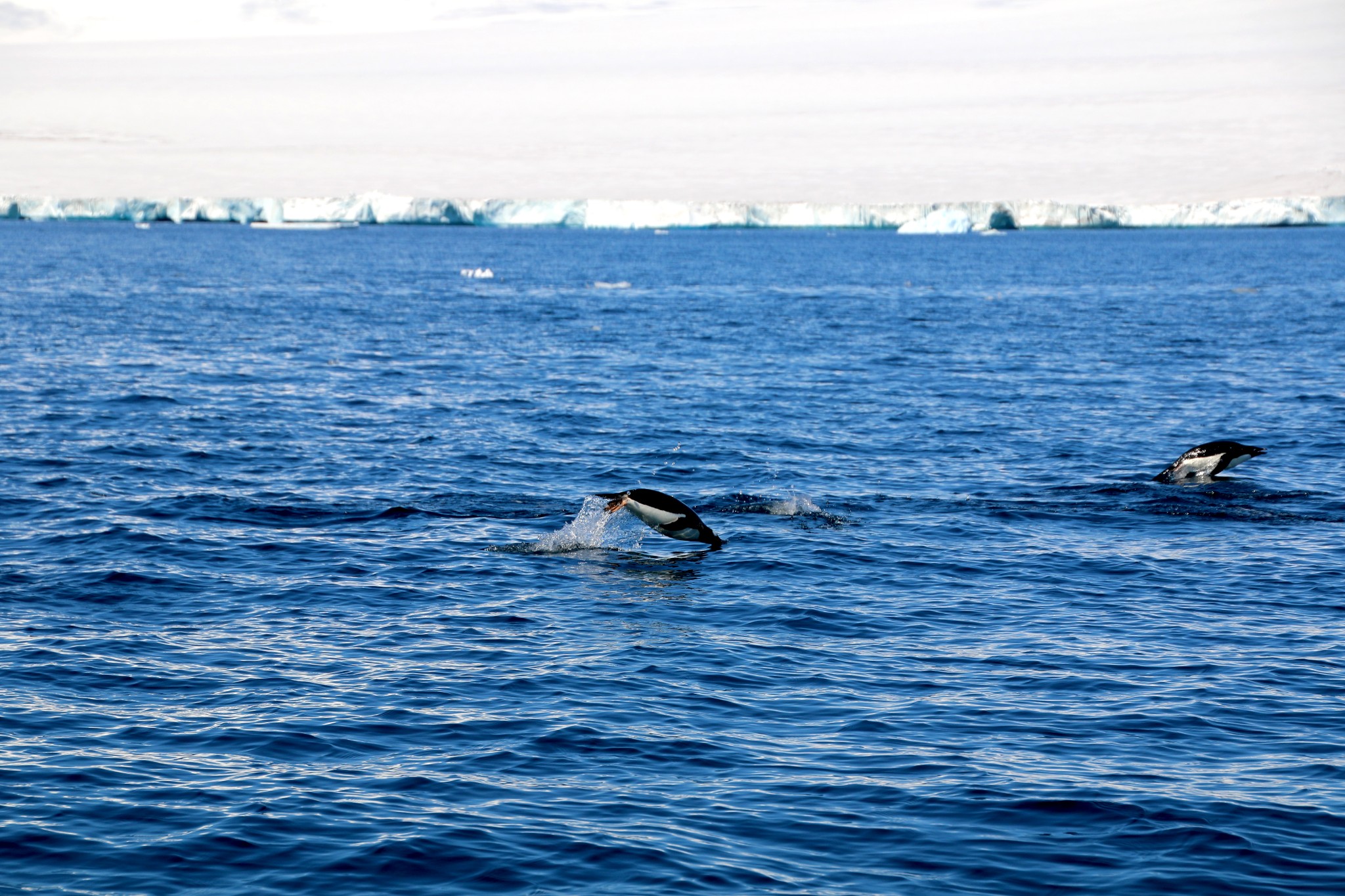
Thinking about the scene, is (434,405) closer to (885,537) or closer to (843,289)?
(885,537)

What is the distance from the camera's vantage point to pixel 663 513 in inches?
826

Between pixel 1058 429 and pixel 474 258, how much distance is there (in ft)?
476

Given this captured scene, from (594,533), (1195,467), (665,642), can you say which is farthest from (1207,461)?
(665,642)

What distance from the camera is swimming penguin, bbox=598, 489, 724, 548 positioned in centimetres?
2081

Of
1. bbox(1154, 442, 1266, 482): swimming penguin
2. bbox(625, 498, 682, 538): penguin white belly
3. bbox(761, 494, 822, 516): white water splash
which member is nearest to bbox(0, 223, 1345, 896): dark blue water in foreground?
bbox(761, 494, 822, 516): white water splash

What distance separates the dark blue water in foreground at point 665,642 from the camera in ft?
35.5

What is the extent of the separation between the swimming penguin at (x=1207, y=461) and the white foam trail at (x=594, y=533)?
11.3m

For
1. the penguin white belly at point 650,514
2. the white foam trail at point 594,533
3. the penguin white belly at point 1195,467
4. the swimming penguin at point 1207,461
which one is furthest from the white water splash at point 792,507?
the penguin white belly at point 1195,467

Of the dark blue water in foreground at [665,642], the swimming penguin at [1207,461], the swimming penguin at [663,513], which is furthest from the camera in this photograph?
the swimming penguin at [1207,461]

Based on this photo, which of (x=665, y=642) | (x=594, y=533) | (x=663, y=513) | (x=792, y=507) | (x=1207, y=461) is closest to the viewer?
(x=665, y=642)

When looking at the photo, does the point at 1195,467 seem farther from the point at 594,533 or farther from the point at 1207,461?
the point at 594,533

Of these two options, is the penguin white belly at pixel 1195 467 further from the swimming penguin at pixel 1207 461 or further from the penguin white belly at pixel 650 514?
the penguin white belly at pixel 650 514

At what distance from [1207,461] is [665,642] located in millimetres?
14744

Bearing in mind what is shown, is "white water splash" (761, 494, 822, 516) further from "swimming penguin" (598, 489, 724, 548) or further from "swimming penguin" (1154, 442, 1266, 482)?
"swimming penguin" (1154, 442, 1266, 482)
